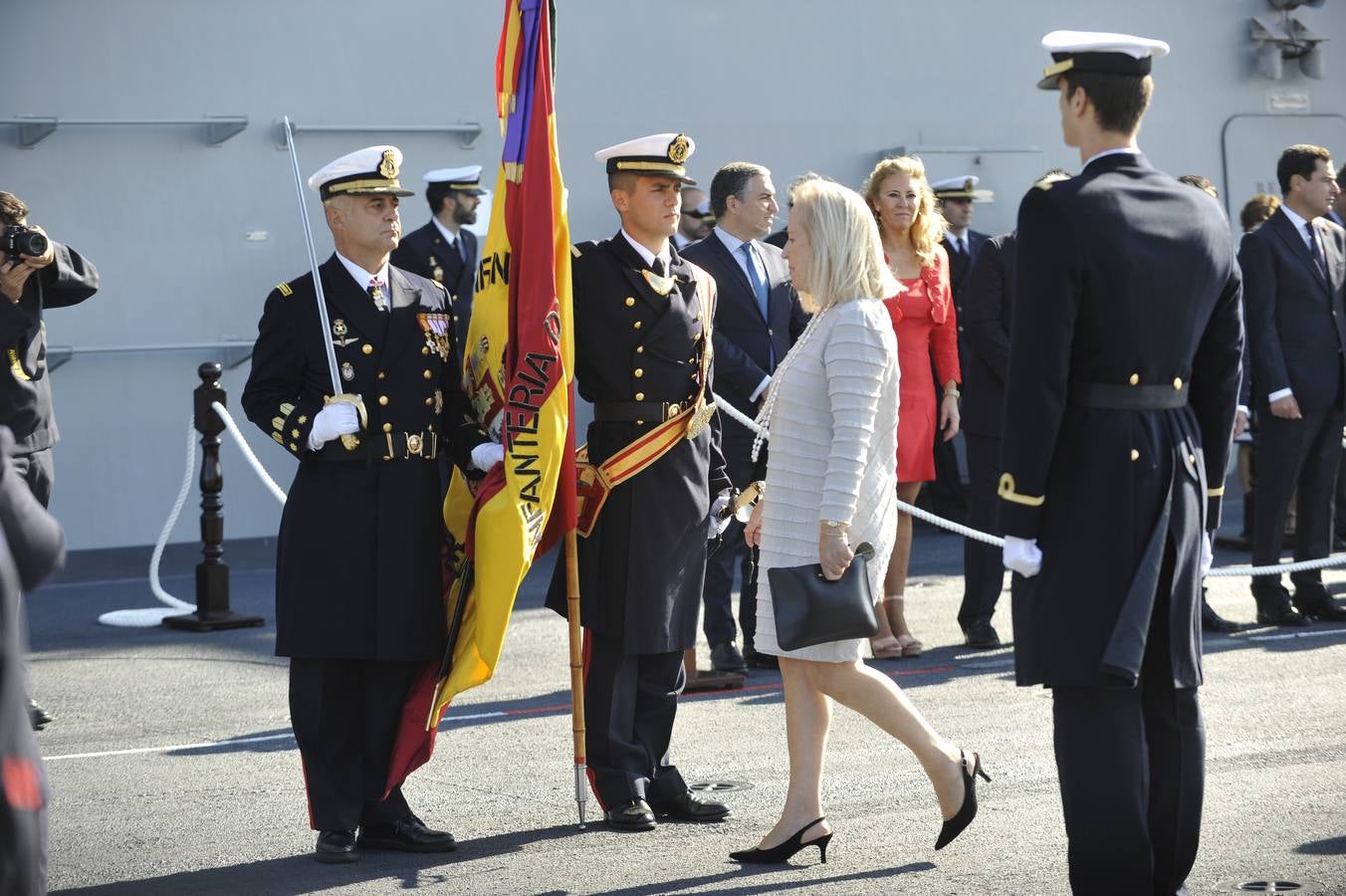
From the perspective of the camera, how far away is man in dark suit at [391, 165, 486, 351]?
11414 millimetres

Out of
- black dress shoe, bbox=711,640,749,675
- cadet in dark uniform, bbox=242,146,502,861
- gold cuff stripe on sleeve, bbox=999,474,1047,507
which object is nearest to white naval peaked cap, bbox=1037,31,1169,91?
gold cuff stripe on sleeve, bbox=999,474,1047,507

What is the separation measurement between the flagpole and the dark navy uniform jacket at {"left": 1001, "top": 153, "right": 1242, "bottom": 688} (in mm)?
1676

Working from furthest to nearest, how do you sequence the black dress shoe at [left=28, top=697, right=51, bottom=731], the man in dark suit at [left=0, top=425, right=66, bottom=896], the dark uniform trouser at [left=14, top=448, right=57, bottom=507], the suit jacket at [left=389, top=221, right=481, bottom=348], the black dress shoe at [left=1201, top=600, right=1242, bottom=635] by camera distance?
the suit jacket at [left=389, top=221, right=481, bottom=348]
the black dress shoe at [left=1201, top=600, right=1242, bottom=635]
the black dress shoe at [left=28, top=697, right=51, bottom=731]
the dark uniform trouser at [left=14, top=448, right=57, bottom=507]
the man in dark suit at [left=0, top=425, right=66, bottom=896]

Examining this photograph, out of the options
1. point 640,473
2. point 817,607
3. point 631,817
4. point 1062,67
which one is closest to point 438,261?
point 640,473

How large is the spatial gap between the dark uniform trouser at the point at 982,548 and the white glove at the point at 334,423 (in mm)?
3951

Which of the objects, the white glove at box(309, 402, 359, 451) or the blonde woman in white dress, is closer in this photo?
the blonde woman in white dress

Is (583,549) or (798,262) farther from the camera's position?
(583,549)

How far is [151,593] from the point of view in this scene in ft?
34.8

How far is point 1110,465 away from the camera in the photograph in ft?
13.7

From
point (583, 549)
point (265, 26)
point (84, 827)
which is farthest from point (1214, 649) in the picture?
point (265, 26)

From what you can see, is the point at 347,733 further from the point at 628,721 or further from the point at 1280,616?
the point at 1280,616

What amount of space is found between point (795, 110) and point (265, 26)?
3.99 m

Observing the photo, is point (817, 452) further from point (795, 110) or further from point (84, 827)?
point (795, 110)

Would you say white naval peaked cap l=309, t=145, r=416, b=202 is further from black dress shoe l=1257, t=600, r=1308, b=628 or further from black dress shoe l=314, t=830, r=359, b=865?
black dress shoe l=1257, t=600, r=1308, b=628
